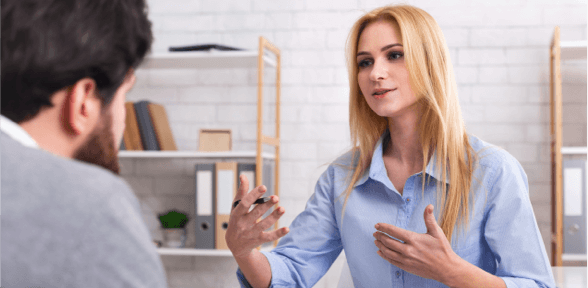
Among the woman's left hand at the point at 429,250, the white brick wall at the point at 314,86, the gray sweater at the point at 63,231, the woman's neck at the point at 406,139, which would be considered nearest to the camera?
the gray sweater at the point at 63,231

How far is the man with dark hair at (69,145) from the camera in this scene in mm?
371

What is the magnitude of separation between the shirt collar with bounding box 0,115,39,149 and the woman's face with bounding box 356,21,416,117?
3.12 ft

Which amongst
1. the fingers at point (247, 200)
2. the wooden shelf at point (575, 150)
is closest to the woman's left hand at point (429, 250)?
the fingers at point (247, 200)

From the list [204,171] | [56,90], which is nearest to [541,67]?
[204,171]

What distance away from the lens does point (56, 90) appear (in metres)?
0.49

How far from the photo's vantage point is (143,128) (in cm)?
236

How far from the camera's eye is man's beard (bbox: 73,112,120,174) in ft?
1.77

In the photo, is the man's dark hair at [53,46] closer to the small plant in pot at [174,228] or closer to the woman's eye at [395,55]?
the woman's eye at [395,55]

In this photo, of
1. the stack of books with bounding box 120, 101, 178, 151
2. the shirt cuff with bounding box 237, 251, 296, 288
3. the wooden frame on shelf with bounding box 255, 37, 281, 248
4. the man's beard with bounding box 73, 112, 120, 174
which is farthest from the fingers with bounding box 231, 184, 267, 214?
the stack of books with bounding box 120, 101, 178, 151

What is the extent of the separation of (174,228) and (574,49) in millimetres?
2057

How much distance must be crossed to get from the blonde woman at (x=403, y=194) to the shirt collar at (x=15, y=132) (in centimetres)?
58

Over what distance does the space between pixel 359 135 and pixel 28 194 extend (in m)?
1.16

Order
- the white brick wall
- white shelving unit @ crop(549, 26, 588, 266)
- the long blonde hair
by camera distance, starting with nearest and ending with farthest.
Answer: the long blonde hair, white shelving unit @ crop(549, 26, 588, 266), the white brick wall

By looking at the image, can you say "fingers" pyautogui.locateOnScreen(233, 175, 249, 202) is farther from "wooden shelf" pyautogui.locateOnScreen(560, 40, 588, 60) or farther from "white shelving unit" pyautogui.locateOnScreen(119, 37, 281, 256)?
"wooden shelf" pyautogui.locateOnScreen(560, 40, 588, 60)
